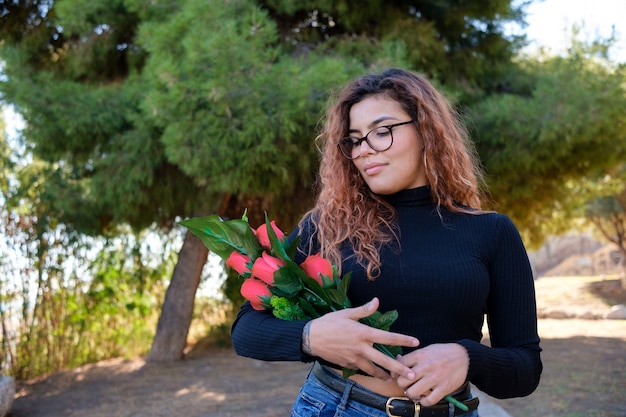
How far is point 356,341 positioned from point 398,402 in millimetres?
234

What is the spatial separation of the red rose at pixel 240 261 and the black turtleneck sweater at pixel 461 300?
0.12m

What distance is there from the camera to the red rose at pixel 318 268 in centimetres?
150

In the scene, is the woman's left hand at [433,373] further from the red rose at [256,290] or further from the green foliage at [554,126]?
the green foliage at [554,126]

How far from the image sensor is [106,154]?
6.25 meters

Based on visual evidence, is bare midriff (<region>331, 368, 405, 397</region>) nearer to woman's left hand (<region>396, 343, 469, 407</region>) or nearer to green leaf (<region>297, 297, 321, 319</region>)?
woman's left hand (<region>396, 343, 469, 407</region>)

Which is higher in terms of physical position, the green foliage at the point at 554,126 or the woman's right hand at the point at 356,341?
the green foliage at the point at 554,126

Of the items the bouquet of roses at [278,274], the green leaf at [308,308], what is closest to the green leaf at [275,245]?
the bouquet of roses at [278,274]

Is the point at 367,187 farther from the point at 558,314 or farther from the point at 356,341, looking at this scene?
the point at 558,314

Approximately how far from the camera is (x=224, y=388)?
588cm

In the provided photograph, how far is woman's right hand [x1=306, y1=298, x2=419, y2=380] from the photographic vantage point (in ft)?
4.43

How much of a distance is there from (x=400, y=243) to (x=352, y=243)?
0.42ft

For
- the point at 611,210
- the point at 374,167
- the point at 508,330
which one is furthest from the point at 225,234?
the point at 611,210

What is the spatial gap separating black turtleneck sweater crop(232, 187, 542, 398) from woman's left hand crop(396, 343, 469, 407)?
6 cm

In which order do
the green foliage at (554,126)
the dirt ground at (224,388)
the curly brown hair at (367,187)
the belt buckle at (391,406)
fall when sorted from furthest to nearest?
the green foliage at (554,126), the dirt ground at (224,388), the curly brown hair at (367,187), the belt buckle at (391,406)
